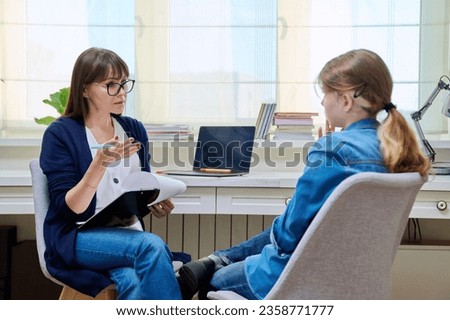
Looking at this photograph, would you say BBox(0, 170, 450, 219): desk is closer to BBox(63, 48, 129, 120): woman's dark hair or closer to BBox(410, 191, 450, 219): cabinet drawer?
BBox(410, 191, 450, 219): cabinet drawer

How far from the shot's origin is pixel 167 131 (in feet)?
9.18

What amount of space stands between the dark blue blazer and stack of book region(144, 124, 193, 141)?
2.71 ft

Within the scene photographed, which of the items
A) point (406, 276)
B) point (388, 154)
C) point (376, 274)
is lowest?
point (406, 276)

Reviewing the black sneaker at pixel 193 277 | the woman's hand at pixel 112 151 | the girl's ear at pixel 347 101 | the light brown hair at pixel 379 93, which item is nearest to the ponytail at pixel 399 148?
the light brown hair at pixel 379 93

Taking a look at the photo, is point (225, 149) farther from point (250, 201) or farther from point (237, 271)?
point (237, 271)

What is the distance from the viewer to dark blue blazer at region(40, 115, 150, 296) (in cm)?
178

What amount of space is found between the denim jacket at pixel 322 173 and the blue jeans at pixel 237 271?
0.23ft

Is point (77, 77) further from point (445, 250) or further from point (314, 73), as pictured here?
point (445, 250)

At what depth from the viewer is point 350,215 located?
135 cm

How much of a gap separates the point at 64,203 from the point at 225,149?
0.96 metres

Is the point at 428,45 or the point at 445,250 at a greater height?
the point at 428,45

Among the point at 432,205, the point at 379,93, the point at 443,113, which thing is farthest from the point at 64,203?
the point at 443,113
